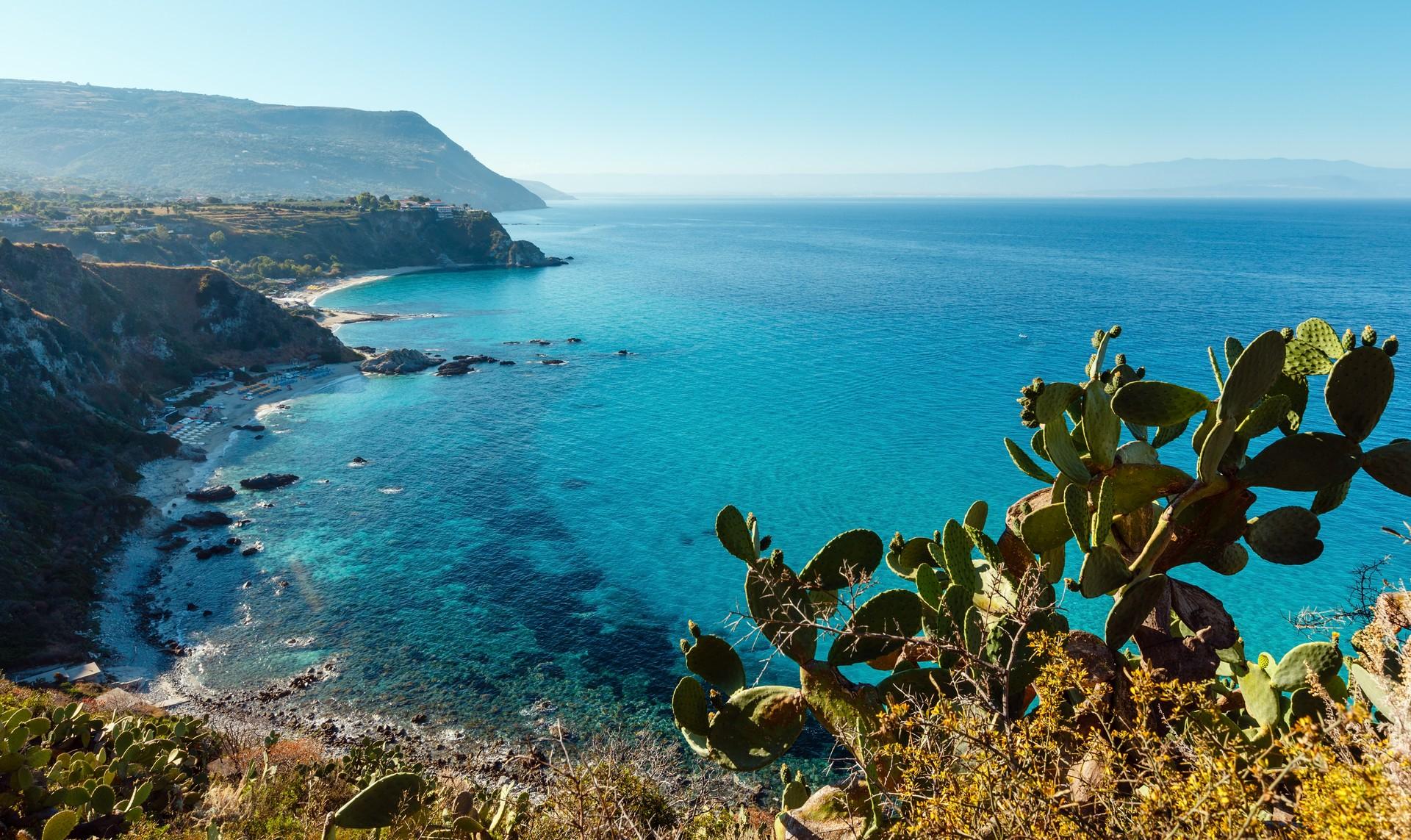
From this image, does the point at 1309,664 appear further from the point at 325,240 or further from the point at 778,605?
the point at 325,240

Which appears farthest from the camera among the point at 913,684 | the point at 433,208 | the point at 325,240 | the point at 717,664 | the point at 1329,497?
the point at 433,208

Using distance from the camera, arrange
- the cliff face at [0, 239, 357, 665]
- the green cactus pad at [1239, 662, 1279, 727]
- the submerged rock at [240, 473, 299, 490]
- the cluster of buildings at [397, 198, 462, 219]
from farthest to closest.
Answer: the cluster of buildings at [397, 198, 462, 219] → the submerged rock at [240, 473, 299, 490] → the cliff face at [0, 239, 357, 665] → the green cactus pad at [1239, 662, 1279, 727]

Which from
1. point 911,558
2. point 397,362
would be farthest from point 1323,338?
point 397,362

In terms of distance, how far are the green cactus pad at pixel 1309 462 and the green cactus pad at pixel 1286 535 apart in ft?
1.35

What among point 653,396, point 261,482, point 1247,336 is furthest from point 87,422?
point 1247,336

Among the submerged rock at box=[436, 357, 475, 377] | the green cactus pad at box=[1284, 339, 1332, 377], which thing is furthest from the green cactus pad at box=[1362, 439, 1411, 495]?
the submerged rock at box=[436, 357, 475, 377]

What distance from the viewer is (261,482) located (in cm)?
4056

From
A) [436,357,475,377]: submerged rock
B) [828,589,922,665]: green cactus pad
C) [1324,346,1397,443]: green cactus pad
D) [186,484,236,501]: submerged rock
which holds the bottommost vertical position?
[186,484,236,501]: submerged rock

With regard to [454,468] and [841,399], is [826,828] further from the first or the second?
[841,399]

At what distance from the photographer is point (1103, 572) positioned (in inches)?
246

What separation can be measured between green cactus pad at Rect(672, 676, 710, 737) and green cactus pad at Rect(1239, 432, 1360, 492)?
19.9 ft

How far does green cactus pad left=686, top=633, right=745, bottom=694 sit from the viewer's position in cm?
823

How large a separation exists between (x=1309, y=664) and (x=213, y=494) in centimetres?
4702

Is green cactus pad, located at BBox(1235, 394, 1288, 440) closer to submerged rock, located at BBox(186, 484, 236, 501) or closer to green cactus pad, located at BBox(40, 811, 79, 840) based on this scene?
green cactus pad, located at BBox(40, 811, 79, 840)
